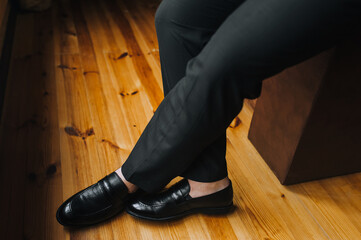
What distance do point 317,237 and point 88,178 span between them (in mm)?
604

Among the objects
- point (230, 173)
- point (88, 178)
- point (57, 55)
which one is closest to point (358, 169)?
point (230, 173)

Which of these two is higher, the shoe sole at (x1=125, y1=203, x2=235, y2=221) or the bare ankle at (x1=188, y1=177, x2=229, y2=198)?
the bare ankle at (x1=188, y1=177, x2=229, y2=198)

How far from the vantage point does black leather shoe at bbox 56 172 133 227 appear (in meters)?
0.73

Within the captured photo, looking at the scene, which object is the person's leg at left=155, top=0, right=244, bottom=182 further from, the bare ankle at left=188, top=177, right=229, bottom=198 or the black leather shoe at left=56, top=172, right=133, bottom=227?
the black leather shoe at left=56, top=172, right=133, bottom=227

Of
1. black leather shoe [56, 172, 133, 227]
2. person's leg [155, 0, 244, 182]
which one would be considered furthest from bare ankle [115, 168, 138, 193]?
person's leg [155, 0, 244, 182]

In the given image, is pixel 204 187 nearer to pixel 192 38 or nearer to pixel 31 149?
pixel 192 38

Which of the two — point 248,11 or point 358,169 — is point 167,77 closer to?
point 248,11

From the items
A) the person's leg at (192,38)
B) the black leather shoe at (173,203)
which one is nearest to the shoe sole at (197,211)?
the black leather shoe at (173,203)

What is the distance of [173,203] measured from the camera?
76cm

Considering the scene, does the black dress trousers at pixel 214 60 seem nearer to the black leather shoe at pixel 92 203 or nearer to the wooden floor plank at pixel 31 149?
the black leather shoe at pixel 92 203

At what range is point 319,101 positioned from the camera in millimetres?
741

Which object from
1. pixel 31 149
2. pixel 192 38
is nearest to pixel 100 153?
pixel 31 149

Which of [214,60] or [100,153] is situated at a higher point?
[214,60]

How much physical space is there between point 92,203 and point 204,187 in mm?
261
